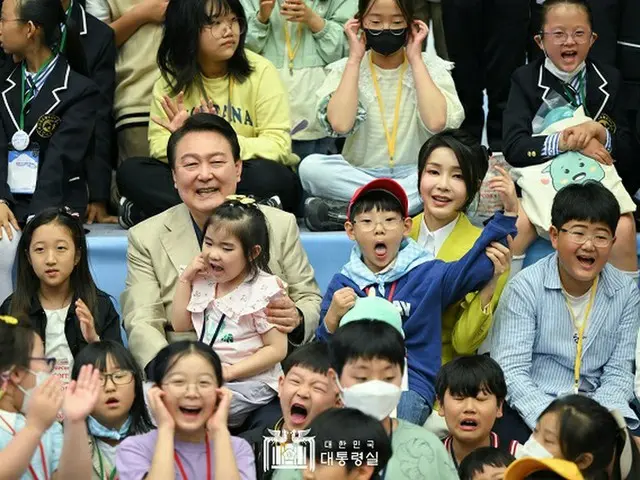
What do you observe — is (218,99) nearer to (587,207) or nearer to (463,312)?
(463,312)

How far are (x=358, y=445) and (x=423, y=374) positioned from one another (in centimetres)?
102

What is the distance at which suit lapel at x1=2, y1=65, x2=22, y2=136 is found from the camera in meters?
5.24

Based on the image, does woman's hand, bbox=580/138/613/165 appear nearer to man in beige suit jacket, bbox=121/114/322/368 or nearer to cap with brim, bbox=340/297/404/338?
man in beige suit jacket, bbox=121/114/322/368

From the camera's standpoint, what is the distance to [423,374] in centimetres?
442

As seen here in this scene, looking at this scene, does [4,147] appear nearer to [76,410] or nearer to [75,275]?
[75,275]

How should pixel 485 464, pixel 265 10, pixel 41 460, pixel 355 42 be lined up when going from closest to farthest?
pixel 41 460 < pixel 485 464 < pixel 355 42 < pixel 265 10

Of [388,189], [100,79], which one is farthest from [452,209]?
[100,79]

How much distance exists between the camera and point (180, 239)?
4695 mm

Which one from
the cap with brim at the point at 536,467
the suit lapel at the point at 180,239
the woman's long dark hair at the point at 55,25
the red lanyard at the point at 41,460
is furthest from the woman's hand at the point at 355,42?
the cap with brim at the point at 536,467

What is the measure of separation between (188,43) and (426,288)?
4.66 feet

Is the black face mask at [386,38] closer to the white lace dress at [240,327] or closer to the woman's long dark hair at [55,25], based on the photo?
the woman's long dark hair at [55,25]

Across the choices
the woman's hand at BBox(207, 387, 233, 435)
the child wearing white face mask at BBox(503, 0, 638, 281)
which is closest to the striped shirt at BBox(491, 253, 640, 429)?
the child wearing white face mask at BBox(503, 0, 638, 281)

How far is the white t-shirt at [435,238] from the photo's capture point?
4.71 m

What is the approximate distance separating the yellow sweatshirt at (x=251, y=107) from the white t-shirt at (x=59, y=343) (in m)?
0.92
